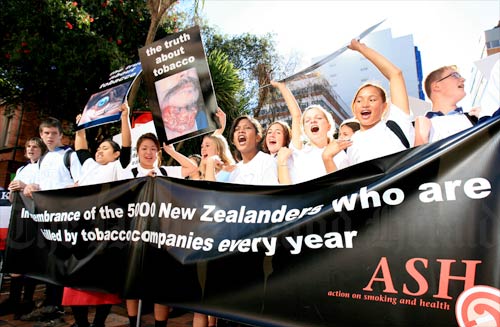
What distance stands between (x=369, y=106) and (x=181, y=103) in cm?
172

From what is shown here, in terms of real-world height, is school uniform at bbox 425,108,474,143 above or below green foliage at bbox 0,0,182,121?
below

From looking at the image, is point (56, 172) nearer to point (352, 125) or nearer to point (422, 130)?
point (352, 125)

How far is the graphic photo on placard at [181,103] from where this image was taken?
3268 millimetres

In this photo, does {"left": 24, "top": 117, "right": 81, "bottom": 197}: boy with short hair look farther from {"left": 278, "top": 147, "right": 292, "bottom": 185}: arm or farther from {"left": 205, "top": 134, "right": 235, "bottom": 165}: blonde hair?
{"left": 278, "top": 147, "right": 292, "bottom": 185}: arm

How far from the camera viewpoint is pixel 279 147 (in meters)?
3.26

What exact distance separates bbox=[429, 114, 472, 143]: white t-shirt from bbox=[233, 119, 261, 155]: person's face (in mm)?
1479

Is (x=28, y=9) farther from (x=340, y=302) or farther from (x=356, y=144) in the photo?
(x=340, y=302)

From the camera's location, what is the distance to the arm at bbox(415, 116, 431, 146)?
92.9 inches

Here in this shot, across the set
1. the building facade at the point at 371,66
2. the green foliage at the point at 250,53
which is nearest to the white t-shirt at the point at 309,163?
the green foliage at the point at 250,53

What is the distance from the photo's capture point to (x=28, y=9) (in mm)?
8664

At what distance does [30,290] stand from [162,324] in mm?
2217

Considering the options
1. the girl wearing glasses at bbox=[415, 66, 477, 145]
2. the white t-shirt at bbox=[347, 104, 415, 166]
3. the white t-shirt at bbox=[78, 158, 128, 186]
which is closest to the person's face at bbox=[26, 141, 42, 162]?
the white t-shirt at bbox=[78, 158, 128, 186]

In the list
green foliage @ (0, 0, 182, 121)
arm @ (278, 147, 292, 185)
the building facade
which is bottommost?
arm @ (278, 147, 292, 185)

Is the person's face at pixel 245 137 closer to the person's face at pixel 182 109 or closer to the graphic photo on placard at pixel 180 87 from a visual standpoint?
the graphic photo on placard at pixel 180 87
